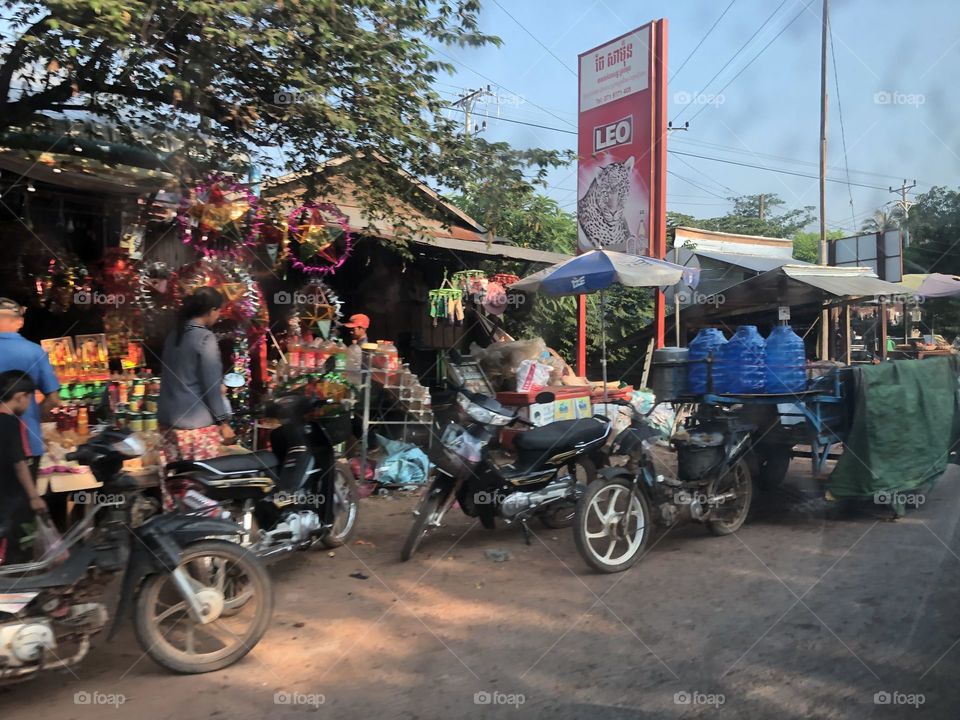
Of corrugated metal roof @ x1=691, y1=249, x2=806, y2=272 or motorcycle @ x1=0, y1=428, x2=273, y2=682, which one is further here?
corrugated metal roof @ x1=691, y1=249, x2=806, y2=272

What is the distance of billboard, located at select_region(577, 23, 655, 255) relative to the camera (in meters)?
10.6

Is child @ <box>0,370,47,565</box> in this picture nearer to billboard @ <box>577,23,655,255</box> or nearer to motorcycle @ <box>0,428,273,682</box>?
motorcycle @ <box>0,428,273,682</box>

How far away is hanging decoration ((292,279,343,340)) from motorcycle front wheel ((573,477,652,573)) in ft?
15.2

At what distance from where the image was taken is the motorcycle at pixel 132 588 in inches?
120

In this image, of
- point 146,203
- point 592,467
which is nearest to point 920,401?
point 592,467

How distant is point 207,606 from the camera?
346 centimetres

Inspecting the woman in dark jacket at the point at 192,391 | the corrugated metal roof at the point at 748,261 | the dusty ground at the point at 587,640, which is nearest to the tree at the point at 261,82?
the woman in dark jacket at the point at 192,391

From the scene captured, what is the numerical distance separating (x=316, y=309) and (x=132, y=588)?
566 cm

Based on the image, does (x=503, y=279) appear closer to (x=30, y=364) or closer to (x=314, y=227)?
(x=314, y=227)

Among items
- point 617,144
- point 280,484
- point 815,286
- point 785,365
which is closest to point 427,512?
point 280,484

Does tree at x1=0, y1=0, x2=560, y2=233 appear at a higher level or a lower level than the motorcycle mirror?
higher

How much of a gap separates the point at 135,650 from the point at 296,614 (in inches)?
33.8

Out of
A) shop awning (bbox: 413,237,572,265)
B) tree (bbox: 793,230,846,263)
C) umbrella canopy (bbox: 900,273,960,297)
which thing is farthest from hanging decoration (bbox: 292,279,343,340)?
tree (bbox: 793,230,846,263)

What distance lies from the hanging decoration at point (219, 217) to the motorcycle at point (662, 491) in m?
3.98
